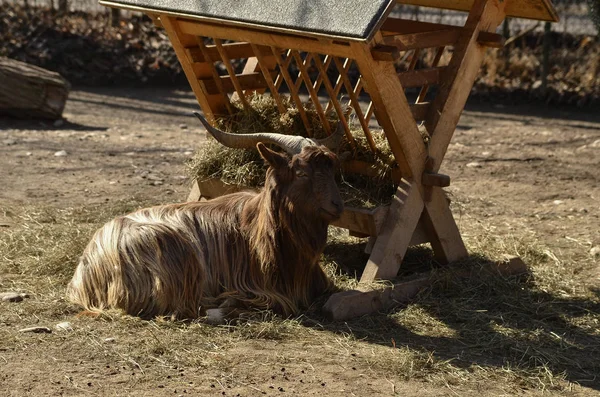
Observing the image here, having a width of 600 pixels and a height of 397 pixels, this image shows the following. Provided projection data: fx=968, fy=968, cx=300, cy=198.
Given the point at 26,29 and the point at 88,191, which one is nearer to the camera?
the point at 88,191

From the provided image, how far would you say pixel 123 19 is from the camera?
60.1 feet

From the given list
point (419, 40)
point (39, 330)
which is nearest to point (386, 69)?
point (419, 40)

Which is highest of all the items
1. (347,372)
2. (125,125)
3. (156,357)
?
(125,125)

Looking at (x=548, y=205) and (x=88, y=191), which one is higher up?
(x=548, y=205)

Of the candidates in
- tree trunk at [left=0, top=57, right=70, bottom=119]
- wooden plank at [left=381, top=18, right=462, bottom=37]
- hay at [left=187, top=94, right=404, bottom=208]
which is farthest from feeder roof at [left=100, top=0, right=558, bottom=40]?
tree trunk at [left=0, top=57, right=70, bottom=119]

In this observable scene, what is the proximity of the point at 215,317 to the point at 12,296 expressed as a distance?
1475 millimetres

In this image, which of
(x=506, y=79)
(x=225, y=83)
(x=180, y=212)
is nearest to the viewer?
(x=180, y=212)

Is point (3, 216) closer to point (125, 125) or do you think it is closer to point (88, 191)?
point (88, 191)

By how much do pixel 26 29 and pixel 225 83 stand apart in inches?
406

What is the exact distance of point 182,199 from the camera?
9555mm

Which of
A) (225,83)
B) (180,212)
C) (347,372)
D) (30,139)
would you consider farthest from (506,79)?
(347,372)

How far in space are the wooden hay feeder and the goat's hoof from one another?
1133mm

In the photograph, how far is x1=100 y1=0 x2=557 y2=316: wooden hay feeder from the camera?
21.0 ft

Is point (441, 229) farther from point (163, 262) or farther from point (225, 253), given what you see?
point (163, 262)
